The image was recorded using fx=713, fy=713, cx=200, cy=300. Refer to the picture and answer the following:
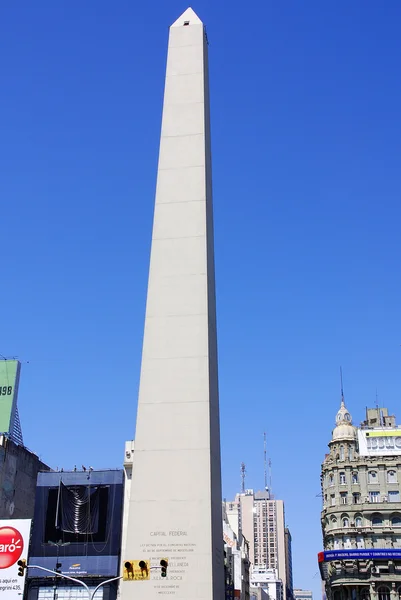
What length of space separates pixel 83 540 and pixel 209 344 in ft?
107

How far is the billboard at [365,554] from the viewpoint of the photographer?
59750mm

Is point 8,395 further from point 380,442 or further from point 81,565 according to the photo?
point 380,442

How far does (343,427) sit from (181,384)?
47.2m

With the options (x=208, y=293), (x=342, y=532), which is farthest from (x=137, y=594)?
(x=342, y=532)

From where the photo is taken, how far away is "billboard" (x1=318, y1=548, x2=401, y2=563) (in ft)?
196

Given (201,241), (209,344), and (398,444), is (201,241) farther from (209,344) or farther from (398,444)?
(398,444)

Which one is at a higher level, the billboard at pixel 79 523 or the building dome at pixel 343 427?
the building dome at pixel 343 427

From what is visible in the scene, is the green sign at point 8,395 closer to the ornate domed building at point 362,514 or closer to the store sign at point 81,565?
the store sign at point 81,565

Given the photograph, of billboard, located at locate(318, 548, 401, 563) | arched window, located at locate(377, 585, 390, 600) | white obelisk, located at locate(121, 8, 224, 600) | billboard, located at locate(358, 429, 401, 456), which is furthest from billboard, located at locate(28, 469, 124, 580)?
white obelisk, located at locate(121, 8, 224, 600)

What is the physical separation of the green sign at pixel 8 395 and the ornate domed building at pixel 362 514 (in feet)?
97.9

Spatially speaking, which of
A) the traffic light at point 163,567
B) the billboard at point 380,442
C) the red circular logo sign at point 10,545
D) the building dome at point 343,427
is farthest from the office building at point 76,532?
the traffic light at point 163,567

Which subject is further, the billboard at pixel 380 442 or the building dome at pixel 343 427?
the building dome at pixel 343 427

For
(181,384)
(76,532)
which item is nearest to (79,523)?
(76,532)

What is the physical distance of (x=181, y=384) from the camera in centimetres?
2623
